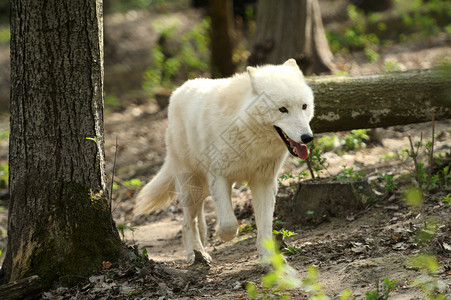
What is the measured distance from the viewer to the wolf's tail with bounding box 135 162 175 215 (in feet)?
17.5

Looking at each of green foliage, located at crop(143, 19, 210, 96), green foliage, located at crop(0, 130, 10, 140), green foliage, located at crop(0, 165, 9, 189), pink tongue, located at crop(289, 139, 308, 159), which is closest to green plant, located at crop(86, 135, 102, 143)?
pink tongue, located at crop(289, 139, 308, 159)

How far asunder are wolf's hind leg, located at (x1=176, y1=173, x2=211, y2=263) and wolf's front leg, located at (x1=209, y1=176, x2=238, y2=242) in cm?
62

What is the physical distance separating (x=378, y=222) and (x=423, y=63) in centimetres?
688

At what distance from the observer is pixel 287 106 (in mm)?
4016

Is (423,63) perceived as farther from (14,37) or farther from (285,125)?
(14,37)

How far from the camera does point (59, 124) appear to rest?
3.74 m

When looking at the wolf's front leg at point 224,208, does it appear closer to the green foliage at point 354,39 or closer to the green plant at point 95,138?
the green plant at point 95,138

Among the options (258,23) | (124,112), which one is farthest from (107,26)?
(258,23)

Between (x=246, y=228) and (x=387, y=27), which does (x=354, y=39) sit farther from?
(x=246, y=228)

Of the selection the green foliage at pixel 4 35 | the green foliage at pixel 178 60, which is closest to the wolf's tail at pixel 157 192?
the green foliage at pixel 178 60

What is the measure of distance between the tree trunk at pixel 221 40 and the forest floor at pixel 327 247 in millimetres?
3863

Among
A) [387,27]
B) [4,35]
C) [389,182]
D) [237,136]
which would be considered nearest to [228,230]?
[237,136]

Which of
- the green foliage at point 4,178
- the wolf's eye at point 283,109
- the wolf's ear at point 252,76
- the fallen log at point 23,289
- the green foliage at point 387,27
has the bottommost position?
the fallen log at point 23,289

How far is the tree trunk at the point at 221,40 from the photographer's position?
36.0 ft
